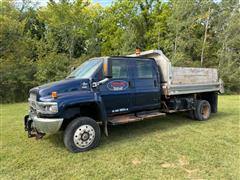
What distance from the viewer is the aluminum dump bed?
5.61 m

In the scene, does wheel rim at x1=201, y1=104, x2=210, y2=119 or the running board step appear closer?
the running board step

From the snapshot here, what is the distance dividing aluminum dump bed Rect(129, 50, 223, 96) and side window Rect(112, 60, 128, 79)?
1175mm

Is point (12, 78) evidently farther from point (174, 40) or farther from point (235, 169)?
point (174, 40)

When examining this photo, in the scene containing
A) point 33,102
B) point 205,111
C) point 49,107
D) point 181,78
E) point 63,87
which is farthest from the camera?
point 205,111

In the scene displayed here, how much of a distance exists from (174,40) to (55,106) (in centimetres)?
1739

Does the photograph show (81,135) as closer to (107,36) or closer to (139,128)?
(139,128)

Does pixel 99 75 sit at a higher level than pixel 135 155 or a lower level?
higher

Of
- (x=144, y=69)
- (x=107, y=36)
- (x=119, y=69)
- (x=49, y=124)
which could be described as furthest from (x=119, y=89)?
(x=107, y=36)

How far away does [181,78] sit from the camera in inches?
232

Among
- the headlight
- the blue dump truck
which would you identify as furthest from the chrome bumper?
the headlight

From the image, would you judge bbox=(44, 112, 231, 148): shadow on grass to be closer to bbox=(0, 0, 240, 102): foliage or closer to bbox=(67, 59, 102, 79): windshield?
bbox=(67, 59, 102, 79): windshield

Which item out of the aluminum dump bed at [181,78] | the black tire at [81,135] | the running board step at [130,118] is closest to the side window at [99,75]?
the black tire at [81,135]

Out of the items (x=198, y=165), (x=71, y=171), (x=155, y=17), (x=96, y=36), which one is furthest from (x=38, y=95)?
(x=155, y=17)

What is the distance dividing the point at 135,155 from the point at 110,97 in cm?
137
